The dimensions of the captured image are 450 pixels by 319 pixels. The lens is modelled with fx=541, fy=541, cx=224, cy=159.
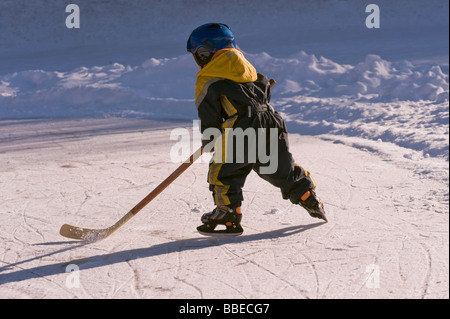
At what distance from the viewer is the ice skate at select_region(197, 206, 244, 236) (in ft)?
10.5

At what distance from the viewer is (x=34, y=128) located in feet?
28.1

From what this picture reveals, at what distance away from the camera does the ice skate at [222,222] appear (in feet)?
10.5

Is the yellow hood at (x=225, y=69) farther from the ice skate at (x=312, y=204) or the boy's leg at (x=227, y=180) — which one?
the ice skate at (x=312, y=204)

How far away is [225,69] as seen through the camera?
120 inches

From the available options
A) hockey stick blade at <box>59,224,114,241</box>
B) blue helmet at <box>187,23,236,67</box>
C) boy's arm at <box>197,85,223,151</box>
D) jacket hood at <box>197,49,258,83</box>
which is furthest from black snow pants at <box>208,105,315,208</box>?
hockey stick blade at <box>59,224,114,241</box>

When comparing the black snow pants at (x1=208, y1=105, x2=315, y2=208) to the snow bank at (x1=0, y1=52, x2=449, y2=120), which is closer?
the black snow pants at (x1=208, y1=105, x2=315, y2=208)

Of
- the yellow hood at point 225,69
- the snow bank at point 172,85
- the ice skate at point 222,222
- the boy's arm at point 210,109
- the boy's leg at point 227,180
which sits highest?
the snow bank at point 172,85

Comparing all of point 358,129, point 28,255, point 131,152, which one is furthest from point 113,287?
point 358,129

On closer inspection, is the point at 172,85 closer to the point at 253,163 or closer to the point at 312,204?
the point at 312,204

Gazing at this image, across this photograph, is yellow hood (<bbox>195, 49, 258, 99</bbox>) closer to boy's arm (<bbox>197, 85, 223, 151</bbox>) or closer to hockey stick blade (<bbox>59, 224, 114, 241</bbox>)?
boy's arm (<bbox>197, 85, 223, 151</bbox>)

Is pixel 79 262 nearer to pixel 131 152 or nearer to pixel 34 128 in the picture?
pixel 131 152

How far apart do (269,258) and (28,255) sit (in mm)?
1340

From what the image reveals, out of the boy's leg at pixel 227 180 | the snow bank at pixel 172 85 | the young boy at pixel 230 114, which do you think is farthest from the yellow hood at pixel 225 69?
the snow bank at pixel 172 85

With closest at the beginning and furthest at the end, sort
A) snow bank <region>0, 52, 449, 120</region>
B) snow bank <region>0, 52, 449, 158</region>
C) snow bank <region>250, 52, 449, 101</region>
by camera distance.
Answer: snow bank <region>0, 52, 449, 158</region> → snow bank <region>250, 52, 449, 101</region> → snow bank <region>0, 52, 449, 120</region>
